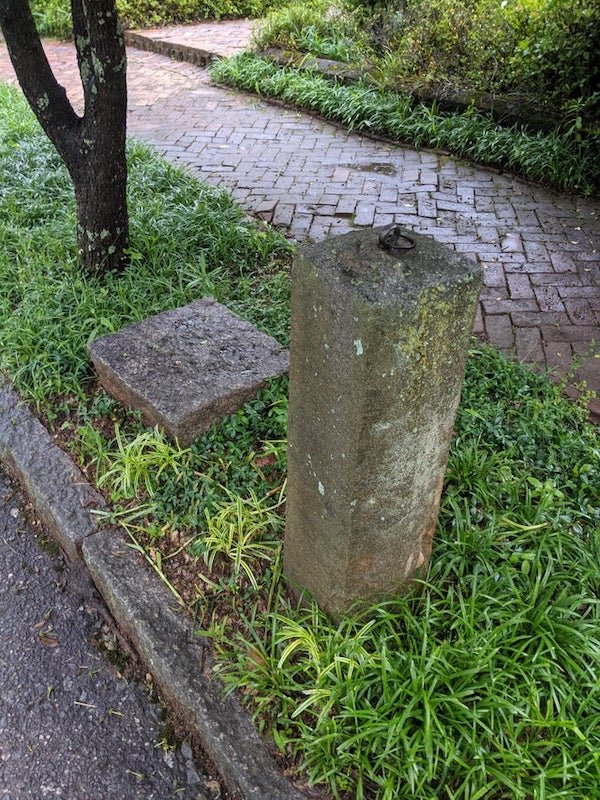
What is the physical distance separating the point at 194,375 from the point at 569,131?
3789mm

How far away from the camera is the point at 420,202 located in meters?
4.86

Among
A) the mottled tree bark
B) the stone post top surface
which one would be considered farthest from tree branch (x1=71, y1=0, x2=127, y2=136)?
the stone post top surface

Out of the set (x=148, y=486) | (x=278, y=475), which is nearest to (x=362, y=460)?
(x=278, y=475)

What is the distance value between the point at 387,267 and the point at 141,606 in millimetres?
1409

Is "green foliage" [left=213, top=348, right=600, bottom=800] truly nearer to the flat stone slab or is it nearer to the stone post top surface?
the flat stone slab

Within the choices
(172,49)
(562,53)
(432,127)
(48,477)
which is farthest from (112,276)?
(172,49)

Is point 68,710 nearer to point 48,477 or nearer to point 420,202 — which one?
point 48,477

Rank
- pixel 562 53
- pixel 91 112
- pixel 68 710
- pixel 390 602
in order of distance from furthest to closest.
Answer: pixel 562 53 → pixel 91 112 → pixel 68 710 → pixel 390 602

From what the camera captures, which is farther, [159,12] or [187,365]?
[159,12]

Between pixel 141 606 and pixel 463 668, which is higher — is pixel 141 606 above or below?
below

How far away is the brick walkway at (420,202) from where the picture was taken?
3.60 metres

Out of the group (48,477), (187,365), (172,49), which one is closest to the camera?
(48,477)

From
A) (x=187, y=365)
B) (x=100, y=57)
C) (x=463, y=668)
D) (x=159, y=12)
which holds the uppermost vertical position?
(x=100, y=57)

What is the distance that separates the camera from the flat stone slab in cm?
264
